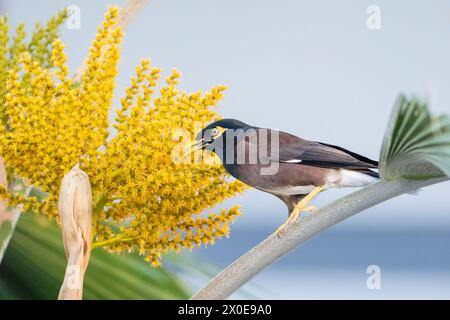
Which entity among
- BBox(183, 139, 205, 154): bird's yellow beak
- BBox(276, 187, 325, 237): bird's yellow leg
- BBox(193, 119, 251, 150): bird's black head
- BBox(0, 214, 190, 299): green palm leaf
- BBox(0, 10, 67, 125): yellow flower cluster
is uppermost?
BBox(0, 10, 67, 125): yellow flower cluster

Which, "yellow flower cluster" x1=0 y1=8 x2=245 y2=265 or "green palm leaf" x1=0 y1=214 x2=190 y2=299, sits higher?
"yellow flower cluster" x1=0 y1=8 x2=245 y2=265

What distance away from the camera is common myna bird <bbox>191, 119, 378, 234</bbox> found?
612mm

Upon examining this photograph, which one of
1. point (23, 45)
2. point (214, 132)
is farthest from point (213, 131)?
point (23, 45)

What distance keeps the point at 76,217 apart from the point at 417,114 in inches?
11.7

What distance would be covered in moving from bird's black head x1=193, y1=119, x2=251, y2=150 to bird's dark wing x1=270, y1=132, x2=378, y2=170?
45 mm

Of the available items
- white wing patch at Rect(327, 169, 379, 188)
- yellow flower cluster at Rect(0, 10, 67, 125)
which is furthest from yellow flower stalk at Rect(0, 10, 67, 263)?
white wing patch at Rect(327, 169, 379, 188)

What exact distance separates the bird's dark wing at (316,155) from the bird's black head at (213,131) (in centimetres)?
4

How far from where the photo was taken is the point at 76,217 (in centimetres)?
57

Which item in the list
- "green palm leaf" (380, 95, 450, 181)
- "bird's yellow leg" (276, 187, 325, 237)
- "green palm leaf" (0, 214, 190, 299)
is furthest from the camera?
"green palm leaf" (0, 214, 190, 299)

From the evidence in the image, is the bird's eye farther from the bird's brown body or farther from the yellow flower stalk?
the yellow flower stalk

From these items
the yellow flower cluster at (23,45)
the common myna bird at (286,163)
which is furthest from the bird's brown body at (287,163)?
the yellow flower cluster at (23,45)

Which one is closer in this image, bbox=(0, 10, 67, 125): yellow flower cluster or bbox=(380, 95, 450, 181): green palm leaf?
bbox=(380, 95, 450, 181): green palm leaf
